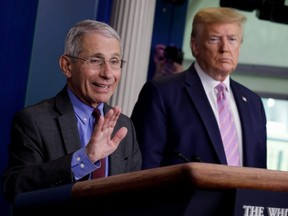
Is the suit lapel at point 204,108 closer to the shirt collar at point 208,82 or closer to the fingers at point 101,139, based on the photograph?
the shirt collar at point 208,82

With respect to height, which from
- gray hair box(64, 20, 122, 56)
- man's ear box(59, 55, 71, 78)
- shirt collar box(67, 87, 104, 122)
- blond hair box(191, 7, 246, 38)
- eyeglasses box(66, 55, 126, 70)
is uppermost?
blond hair box(191, 7, 246, 38)

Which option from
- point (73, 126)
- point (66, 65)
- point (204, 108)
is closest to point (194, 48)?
point (204, 108)

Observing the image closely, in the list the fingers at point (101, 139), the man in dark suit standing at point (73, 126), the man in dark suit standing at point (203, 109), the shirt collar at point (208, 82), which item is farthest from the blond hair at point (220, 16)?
the fingers at point (101, 139)

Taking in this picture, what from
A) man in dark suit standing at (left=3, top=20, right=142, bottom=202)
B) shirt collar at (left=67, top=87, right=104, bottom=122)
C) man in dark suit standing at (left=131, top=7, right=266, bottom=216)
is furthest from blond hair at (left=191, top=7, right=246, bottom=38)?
shirt collar at (left=67, top=87, right=104, bottom=122)

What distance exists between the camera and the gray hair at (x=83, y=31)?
2240 mm

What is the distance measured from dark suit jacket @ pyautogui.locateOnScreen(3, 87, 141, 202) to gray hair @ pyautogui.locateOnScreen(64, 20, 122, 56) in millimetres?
127

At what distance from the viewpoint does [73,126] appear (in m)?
2.17

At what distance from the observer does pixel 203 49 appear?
2975mm

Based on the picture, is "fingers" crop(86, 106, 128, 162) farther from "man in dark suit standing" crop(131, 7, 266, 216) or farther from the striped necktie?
"man in dark suit standing" crop(131, 7, 266, 216)

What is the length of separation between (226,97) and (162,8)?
4.30 meters

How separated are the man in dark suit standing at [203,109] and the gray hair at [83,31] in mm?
575

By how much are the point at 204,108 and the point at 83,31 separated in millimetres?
725

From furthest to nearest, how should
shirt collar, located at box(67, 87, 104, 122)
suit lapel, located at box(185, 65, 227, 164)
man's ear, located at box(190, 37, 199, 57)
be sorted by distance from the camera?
man's ear, located at box(190, 37, 199, 57)
suit lapel, located at box(185, 65, 227, 164)
shirt collar, located at box(67, 87, 104, 122)

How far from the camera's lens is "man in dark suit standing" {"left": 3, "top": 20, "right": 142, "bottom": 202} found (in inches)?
76.2
